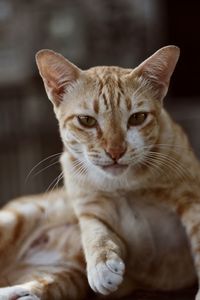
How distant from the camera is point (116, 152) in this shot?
1.34 metres

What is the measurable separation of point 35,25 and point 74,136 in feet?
9.74

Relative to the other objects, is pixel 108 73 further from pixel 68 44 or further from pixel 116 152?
pixel 68 44

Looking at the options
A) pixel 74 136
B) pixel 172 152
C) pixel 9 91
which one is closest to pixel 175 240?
pixel 172 152

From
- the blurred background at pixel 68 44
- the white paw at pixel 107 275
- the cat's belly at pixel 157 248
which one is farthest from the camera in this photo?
the blurred background at pixel 68 44

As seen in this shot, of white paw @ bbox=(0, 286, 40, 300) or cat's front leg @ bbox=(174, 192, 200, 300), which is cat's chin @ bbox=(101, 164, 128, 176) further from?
white paw @ bbox=(0, 286, 40, 300)

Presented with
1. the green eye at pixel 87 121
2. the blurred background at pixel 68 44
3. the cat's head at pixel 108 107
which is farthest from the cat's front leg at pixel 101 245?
the blurred background at pixel 68 44

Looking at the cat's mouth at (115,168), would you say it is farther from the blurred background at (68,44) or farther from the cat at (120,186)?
the blurred background at (68,44)

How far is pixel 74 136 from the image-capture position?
145cm

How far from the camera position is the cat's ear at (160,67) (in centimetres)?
142

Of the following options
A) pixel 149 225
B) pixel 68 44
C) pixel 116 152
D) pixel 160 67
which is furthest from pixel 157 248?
pixel 68 44

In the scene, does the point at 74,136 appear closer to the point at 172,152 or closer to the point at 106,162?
the point at 106,162

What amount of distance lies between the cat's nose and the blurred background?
2631mm

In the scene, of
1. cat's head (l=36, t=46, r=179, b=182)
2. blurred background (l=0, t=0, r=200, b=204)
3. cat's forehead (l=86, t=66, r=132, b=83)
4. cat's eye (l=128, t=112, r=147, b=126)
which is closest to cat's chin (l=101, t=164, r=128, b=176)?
cat's head (l=36, t=46, r=179, b=182)

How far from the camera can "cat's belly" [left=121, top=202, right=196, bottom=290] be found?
4.99 ft
